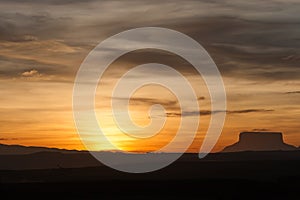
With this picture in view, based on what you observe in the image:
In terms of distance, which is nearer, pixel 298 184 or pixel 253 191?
pixel 253 191

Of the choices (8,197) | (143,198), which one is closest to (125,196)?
(143,198)

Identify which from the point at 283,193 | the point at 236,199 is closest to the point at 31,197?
the point at 236,199

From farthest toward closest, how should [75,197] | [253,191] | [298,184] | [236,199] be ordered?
[298,184] < [253,191] < [75,197] < [236,199]

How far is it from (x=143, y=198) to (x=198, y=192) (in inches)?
431

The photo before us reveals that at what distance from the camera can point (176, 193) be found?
7531 centimetres

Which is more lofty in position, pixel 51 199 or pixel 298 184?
pixel 298 184

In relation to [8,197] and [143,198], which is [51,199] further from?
[143,198]

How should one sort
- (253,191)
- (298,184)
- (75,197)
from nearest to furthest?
(75,197), (253,191), (298,184)

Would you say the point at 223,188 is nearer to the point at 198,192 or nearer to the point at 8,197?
the point at 198,192

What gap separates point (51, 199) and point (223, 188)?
25.0m

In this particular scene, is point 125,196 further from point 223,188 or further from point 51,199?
point 223,188

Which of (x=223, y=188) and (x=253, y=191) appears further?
(x=223, y=188)

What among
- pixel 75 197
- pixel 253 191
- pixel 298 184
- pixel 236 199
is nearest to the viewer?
pixel 236 199

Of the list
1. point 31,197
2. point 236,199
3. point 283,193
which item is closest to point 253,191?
point 283,193
